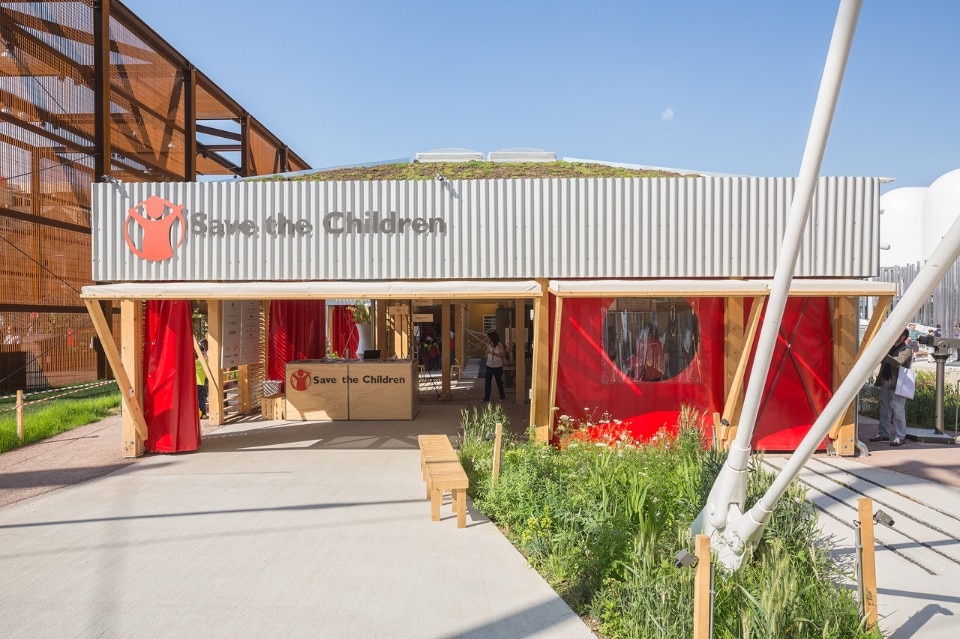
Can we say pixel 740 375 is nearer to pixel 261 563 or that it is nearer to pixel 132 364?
pixel 261 563

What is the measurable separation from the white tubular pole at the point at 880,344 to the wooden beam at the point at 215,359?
1094 centimetres

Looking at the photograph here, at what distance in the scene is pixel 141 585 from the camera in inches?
209

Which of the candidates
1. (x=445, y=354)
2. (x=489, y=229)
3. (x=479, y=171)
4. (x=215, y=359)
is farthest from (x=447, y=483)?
(x=445, y=354)

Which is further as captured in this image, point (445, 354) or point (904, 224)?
point (904, 224)

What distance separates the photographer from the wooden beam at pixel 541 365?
970 cm

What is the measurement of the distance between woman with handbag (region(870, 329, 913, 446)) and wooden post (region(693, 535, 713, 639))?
8.30m

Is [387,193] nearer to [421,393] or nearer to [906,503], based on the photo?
[906,503]

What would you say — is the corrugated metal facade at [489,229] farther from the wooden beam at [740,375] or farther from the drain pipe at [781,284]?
the drain pipe at [781,284]

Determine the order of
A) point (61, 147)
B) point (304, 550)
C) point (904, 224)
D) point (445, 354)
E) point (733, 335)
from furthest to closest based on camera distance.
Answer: point (904, 224), point (61, 147), point (445, 354), point (733, 335), point (304, 550)

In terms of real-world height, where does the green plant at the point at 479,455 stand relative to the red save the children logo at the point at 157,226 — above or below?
below

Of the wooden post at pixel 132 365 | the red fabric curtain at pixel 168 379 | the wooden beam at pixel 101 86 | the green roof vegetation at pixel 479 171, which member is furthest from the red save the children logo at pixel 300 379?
the wooden beam at pixel 101 86

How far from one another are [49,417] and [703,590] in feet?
45.3

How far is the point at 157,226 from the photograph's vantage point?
10133mm

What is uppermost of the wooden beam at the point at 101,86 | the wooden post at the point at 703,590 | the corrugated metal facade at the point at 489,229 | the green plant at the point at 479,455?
the wooden beam at the point at 101,86
